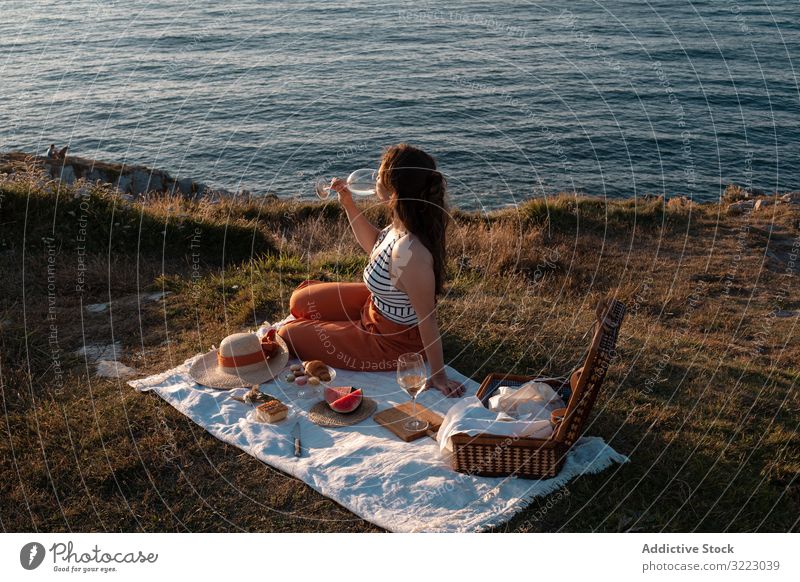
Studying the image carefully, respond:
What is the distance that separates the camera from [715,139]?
26062 millimetres

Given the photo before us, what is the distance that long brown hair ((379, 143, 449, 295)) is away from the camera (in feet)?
19.1

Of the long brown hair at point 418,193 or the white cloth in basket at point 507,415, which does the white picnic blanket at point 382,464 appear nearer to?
the white cloth in basket at point 507,415

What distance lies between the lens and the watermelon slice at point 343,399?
601 cm

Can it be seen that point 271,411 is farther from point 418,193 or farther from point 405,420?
point 418,193

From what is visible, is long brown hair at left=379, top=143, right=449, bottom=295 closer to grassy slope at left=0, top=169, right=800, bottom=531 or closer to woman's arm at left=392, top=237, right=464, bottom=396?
woman's arm at left=392, top=237, right=464, bottom=396

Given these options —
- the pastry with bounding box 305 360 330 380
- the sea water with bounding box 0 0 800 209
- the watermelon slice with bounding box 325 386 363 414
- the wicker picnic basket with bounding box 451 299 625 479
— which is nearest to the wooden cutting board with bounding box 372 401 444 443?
the watermelon slice with bounding box 325 386 363 414

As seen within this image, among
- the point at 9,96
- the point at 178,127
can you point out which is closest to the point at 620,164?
the point at 178,127

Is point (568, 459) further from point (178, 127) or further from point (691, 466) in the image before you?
point (178, 127)

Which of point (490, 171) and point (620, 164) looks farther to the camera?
point (620, 164)

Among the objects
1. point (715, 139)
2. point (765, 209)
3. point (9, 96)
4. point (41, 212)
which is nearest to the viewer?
point (41, 212)

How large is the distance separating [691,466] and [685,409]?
84cm

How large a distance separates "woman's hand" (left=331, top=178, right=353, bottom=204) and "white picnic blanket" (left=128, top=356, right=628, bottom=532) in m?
1.64

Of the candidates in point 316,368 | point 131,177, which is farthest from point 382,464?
point 131,177

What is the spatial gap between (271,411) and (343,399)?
0.55 metres
